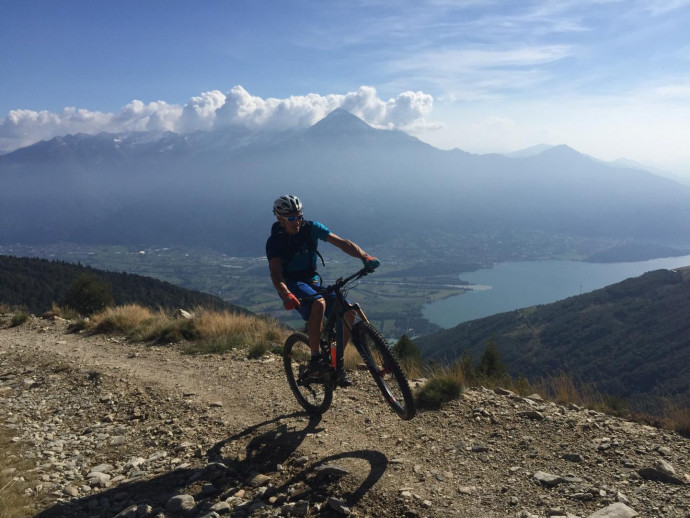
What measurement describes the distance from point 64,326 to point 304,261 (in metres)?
10.8

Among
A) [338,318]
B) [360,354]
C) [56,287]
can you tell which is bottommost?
[56,287]

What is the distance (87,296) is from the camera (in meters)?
18.4

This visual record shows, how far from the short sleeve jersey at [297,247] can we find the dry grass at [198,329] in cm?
430

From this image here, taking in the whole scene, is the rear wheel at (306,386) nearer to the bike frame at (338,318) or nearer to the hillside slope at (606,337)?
the bike frame at (338,318)

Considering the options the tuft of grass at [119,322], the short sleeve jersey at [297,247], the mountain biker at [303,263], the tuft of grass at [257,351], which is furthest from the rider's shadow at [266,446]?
the tuft of grass at [119,322]

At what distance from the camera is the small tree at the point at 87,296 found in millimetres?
17938

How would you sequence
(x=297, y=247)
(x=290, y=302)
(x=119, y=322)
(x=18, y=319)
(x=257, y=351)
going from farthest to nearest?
(x=18, y=319), (x=119, y=322), (x=257, y=351), (x=297, y=247), (x=290, y=302)

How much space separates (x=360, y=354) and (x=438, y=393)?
58.2 inches

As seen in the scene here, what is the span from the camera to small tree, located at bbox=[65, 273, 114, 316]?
17.9 metres

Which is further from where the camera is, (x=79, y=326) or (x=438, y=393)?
(x=79, y=326)

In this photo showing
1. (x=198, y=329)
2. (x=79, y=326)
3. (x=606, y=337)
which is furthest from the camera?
(x=606, y=337)

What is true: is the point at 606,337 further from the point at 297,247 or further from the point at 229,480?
the point at 229,480

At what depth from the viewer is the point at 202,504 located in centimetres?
417

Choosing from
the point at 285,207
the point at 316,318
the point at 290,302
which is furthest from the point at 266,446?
the point at 285,207
